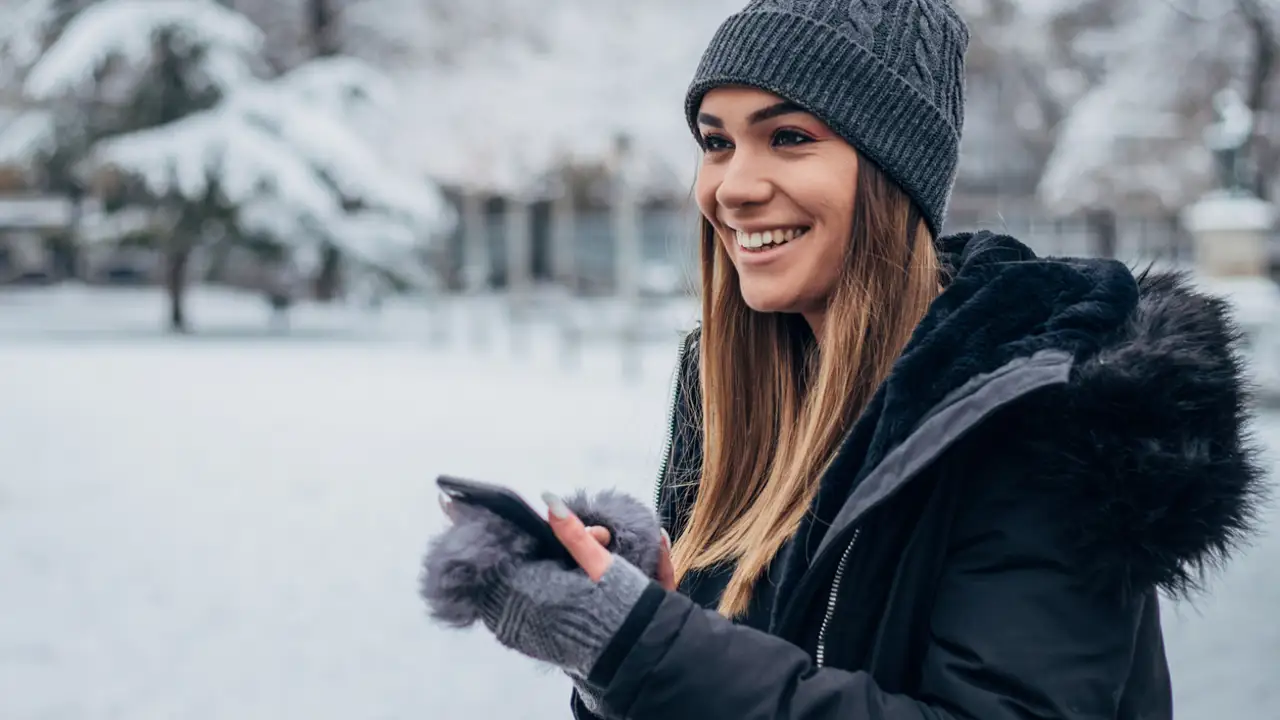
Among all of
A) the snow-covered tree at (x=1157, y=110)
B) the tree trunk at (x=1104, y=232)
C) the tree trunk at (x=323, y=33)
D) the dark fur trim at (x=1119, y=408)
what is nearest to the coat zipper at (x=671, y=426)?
the dark fur trim at (x=1119, y=408)

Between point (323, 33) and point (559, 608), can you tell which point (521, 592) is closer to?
point (559, 608)

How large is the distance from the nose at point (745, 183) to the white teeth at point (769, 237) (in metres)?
0.04

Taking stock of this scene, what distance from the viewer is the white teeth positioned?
1574mm

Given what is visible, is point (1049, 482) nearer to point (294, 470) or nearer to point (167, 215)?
point (294, 470)

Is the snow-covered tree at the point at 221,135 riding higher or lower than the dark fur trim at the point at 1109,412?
higher

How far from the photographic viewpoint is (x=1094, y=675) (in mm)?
1202

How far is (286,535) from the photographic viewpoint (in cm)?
670

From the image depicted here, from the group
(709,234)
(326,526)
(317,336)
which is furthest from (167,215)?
(709,234)

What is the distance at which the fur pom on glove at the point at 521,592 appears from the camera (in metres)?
1.22

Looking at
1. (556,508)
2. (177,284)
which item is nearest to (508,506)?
(556,508)

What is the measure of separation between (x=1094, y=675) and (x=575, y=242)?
3253 cm

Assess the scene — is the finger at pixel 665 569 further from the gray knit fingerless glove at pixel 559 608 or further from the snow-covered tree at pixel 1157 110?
the snow-covered tree at pixel 1157 110

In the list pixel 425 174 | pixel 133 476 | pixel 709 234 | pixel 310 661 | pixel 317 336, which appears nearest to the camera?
pixel 709 234

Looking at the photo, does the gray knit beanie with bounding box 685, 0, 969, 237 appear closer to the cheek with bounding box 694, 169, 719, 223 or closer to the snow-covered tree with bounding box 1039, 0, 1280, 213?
the cheek with bounding box 694, 169, 719, 223
